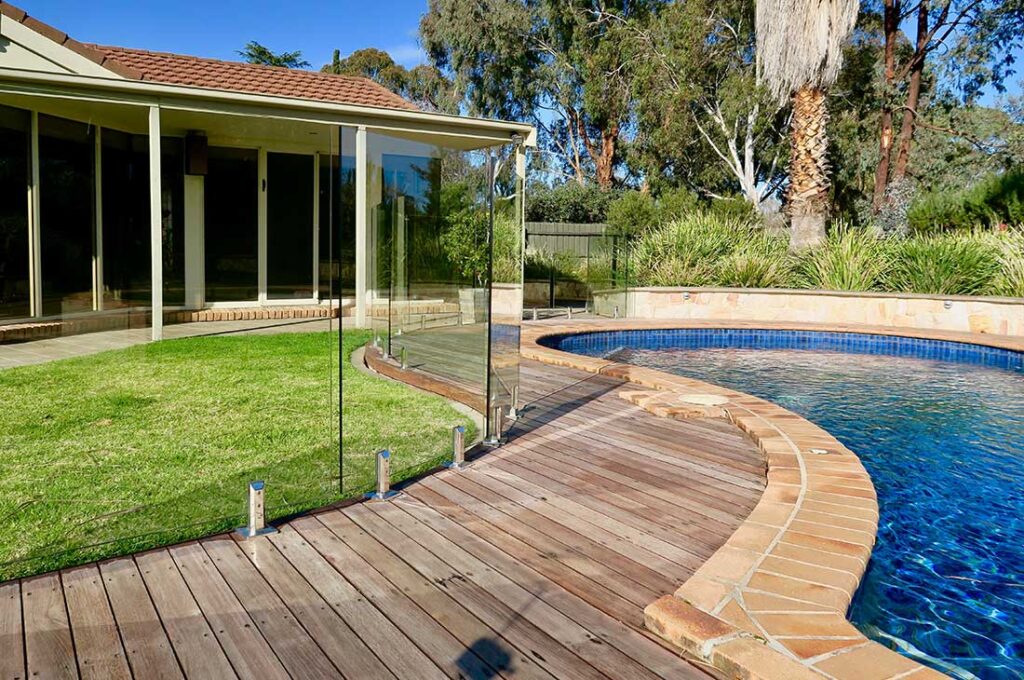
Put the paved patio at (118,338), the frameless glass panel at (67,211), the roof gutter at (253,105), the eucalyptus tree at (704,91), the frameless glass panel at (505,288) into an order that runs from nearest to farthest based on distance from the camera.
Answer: the frameless glass panel at (505,288), the paved patio at (118,338), the roof gutter at (253,105), the frameless glass panel at (67,211), the eucalyptus tree at (704,91)

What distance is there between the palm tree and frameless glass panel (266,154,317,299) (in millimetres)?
9883

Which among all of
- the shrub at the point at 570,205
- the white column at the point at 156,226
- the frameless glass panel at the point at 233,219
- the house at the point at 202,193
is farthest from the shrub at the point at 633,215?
the white column at the point at 156,226

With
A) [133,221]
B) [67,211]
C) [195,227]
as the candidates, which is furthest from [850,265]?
[67,211]

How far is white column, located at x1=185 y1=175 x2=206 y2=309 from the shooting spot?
945 cm

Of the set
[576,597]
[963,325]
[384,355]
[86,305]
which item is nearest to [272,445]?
[384,355]

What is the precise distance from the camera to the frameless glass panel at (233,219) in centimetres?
980

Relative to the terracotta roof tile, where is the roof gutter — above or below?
below

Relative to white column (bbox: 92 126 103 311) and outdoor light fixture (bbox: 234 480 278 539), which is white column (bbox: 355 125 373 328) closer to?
outdoor light fixture (bbox: 234 480 278 539)

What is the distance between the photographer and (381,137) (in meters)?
4.09

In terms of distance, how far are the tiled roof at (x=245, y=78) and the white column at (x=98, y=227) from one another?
2.10 m

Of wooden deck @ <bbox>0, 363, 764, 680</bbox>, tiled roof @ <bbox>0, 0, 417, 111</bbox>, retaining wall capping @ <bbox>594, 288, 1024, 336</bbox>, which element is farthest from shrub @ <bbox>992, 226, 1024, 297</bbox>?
wooden deck @ <bbox>0, 363, 764, 680</bbox>

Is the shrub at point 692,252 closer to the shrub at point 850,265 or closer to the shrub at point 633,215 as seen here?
the shrub at point 850,265

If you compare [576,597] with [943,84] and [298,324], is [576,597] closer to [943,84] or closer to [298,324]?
[298,324]

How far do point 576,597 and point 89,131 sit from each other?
735cm
